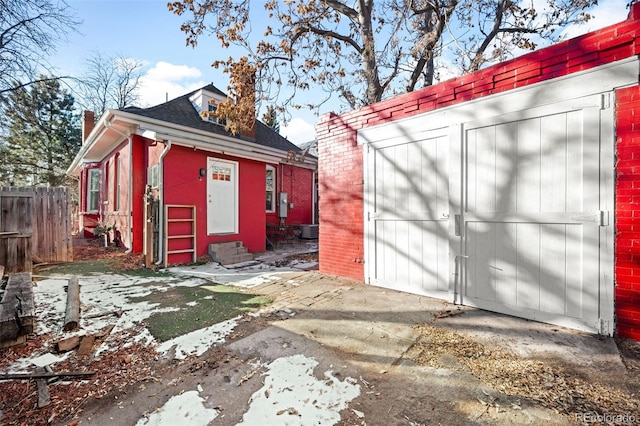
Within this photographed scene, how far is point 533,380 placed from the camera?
2.08m

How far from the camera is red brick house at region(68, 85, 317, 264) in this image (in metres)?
6.57

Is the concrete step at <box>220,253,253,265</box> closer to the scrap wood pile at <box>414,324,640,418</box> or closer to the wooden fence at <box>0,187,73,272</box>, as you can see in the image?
the wooden fence at <box>0,187,73,272</box>

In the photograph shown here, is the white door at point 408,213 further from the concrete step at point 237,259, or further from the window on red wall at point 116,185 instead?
the window on red wall at point 116,185

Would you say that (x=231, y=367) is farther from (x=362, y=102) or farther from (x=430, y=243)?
(x=362, y=102)

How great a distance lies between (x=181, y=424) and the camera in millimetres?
1711

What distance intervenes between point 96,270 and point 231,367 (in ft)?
18.8

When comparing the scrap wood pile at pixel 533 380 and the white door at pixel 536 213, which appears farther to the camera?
the white door at pixel 536 213

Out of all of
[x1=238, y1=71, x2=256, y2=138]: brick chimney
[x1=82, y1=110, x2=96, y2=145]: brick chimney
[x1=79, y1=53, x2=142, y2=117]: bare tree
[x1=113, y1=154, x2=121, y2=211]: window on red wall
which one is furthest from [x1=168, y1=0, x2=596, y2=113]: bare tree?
[x1=79, y1=53, x2=142, y2=117]: bare tree

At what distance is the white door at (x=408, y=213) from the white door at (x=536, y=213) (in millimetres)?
325

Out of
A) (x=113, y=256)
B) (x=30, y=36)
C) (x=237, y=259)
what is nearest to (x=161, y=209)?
(x=237, y=259)

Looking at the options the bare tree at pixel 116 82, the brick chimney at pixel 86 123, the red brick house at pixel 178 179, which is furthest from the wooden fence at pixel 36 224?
the bare tree at pixel 116 82

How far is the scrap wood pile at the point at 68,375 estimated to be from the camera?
1.88 metres

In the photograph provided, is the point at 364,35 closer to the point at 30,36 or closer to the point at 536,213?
the point at 536,213

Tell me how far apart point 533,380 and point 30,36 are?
1462 centimetres
